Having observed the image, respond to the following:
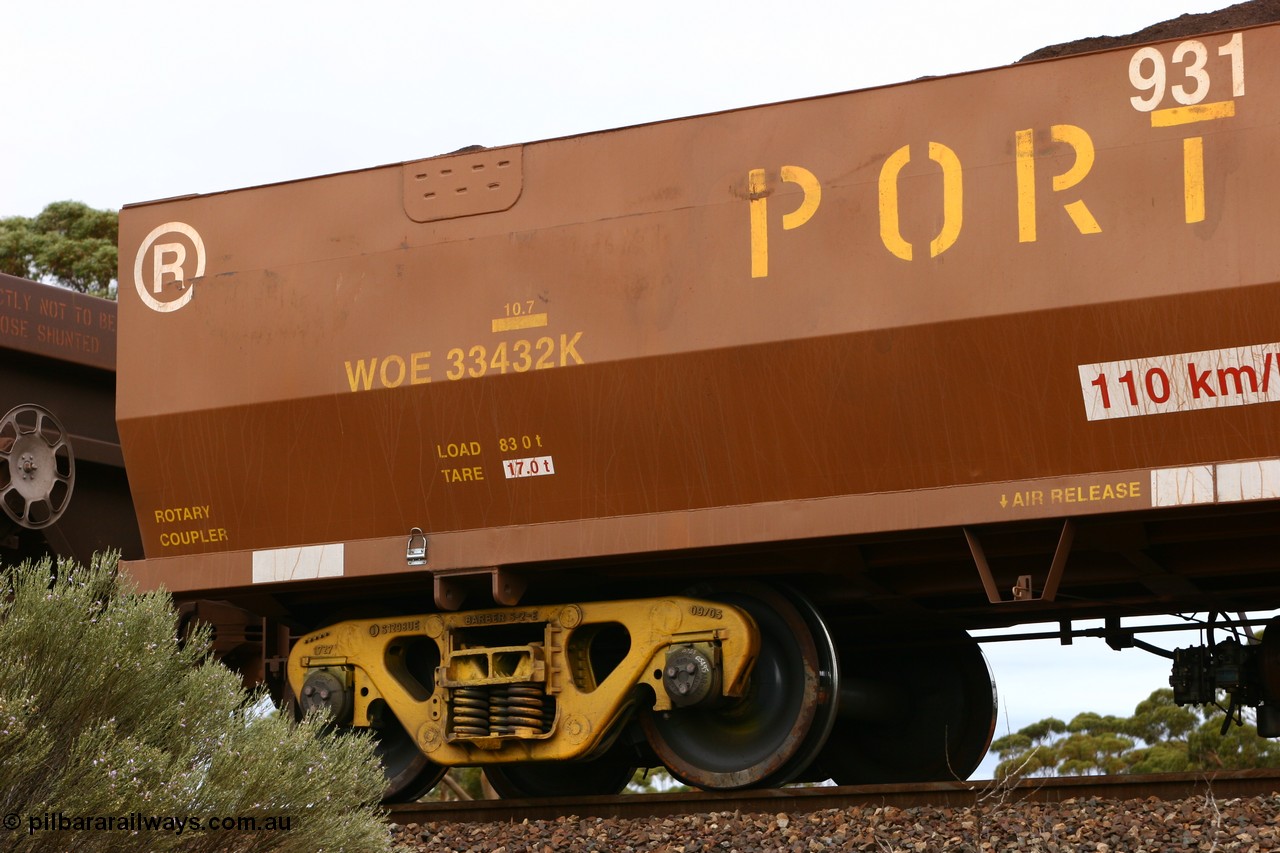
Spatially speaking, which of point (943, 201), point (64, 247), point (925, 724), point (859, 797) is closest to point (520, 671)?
point (859, 797)

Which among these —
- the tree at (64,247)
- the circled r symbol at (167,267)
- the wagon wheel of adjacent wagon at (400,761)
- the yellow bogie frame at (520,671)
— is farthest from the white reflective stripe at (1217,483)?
the tree at (64,247)

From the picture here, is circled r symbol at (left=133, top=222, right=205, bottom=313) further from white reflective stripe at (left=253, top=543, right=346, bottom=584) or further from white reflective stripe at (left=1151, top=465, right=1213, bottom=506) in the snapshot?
white reflective stripe at (left=1151, top=465, right=1213, bottom=506)

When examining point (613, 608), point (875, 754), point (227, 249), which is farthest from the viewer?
point (875, 754)

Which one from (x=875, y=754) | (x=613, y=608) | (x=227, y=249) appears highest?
(x=227, y=249)

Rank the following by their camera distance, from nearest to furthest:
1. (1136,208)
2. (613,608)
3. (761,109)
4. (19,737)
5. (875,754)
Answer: (19,737) < (1136,208) < (761,109) < (613,608) < (875,754)

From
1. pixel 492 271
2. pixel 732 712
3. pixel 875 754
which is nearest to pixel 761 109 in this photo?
pixel 492 271

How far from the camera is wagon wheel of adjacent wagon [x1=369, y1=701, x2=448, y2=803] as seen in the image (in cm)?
1018

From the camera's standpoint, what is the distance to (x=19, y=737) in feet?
19.1

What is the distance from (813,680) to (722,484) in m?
1.23

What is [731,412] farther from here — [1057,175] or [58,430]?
[58,430]

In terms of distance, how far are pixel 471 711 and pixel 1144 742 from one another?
933 centimetres

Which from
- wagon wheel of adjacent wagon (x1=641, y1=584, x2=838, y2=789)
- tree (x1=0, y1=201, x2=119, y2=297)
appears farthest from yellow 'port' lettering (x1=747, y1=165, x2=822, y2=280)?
tree (x1=0, y1=201, x2=119, y2=297)

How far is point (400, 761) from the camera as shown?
10.4m

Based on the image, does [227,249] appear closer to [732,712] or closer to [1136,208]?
[732,712]
